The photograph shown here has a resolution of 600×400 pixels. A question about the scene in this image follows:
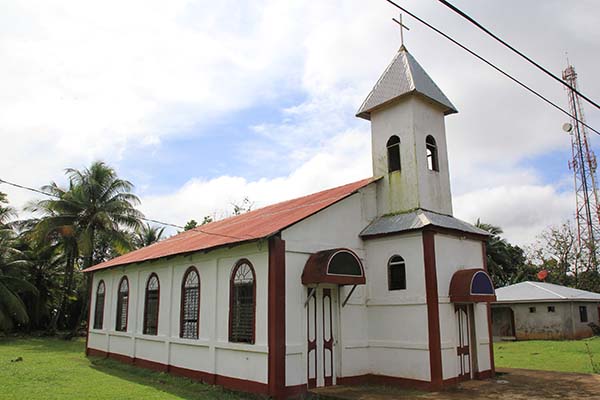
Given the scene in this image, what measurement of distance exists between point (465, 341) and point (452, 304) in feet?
3.71

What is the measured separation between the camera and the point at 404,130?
14289mm

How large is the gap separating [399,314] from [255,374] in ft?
12.6

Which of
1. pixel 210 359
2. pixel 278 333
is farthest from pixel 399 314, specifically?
pixel 210 359

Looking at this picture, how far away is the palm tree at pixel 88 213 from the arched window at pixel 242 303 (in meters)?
19.5

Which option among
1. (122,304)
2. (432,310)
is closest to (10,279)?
(122,304)

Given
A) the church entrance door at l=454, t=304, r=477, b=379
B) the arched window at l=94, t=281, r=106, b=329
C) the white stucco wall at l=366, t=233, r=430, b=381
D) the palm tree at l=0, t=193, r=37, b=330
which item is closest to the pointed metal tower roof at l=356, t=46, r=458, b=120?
the white stucco wall at l=366, t=233, r=430, b=381

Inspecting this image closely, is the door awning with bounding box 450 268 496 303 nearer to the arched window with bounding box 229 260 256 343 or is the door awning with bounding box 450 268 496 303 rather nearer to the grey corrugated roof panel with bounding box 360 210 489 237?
the grey corrugated roof panel with bounding box 360 210 489 237

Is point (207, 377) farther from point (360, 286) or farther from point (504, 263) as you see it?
point (504, 263)

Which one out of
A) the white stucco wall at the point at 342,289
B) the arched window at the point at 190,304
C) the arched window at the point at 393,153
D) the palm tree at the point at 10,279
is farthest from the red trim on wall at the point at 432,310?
the palm tree at the point at 10,279

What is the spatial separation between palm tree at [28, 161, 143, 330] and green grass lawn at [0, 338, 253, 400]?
419 inches

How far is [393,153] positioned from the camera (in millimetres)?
14742

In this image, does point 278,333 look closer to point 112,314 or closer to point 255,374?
point 255,374

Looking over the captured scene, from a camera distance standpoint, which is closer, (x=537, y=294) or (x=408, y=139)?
(x=408, y=139)

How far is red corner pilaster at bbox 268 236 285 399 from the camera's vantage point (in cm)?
1110
